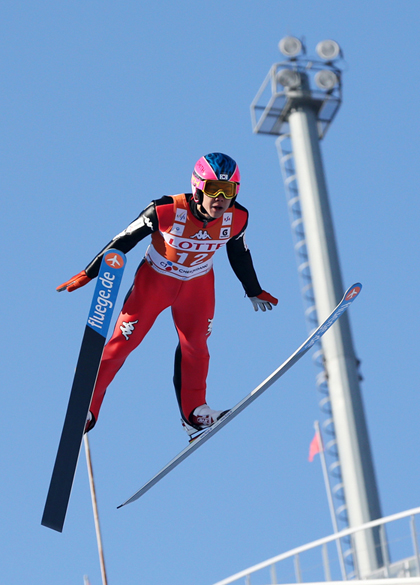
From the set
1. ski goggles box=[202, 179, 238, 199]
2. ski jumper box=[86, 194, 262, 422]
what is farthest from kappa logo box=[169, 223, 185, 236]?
ski goggles box=[202, 179, 238, 199]

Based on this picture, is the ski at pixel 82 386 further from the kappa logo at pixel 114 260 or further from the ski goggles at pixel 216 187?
the ski goggles at pixel 216 187

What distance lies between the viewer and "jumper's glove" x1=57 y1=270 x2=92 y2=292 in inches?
297

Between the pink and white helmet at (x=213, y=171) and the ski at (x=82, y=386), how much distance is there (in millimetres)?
750

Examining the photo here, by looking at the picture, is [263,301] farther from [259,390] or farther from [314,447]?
[314,447]

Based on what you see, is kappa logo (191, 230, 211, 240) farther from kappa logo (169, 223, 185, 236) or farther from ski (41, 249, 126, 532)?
ski (41, 249, 126, 532)

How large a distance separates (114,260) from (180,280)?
61 cm

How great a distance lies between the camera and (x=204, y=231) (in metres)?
7.44

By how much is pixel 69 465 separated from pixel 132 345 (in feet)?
3.59

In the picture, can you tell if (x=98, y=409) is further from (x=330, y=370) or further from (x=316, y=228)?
(x=316, y=228)

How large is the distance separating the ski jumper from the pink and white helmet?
18 cm

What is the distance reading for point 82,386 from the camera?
729 cm

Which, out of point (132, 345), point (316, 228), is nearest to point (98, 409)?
point (132, 345)

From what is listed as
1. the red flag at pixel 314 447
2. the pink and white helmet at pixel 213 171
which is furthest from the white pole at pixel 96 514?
the red flag at pixel 314 447

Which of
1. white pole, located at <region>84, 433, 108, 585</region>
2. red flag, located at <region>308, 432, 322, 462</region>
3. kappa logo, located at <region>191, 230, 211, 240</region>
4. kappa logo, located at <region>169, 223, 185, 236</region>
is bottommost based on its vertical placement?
white pole, located at <region>84, 433, 108, 585</region>
